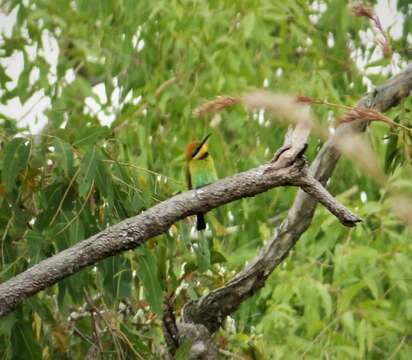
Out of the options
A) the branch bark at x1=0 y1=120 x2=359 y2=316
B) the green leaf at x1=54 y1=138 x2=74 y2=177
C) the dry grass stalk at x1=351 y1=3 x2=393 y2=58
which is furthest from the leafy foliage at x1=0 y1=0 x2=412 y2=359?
the dry grass stalk at x1=351 y1=3 x2=393 y2=58

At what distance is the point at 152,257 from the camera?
3.25 metres

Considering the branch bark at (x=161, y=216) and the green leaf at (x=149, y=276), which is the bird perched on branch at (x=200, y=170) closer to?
the green leaf at (x=149, y=276)

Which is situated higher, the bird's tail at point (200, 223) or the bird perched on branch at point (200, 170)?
the bird perched on branch at point (200, 170)

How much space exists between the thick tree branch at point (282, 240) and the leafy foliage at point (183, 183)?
0.29ft

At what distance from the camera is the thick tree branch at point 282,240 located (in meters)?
3.45

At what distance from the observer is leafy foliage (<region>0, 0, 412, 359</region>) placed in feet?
10.6

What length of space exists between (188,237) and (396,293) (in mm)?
1402

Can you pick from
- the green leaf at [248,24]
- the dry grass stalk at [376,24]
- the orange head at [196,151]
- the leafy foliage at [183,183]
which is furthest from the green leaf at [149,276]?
the green leaf at [248,24]

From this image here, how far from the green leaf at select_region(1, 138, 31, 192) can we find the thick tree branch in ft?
2.42

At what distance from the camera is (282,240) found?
3502mm

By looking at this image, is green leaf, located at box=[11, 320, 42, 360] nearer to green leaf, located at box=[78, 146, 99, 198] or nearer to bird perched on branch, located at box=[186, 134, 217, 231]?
green leaf, located at box=[78, 146, 99, 198]

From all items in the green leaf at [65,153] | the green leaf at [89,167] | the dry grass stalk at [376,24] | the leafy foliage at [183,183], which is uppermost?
the dry grass stalk at [376,24]

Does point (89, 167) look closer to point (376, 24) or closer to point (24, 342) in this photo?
point (24, 342)

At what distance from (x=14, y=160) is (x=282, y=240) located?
32.6 inches
